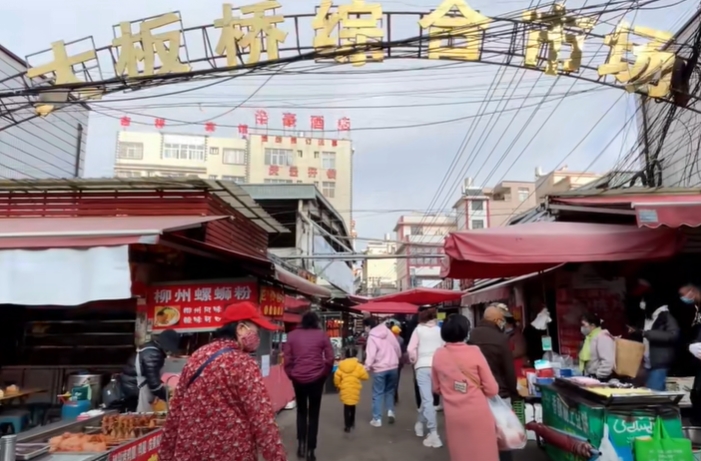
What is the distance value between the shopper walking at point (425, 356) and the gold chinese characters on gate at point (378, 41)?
15.2ft

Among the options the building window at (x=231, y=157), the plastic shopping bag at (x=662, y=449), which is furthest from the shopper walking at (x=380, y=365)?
the building window at (x=231, y=157)

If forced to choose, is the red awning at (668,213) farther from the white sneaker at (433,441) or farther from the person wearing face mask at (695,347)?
the white sneaker at (433,441)

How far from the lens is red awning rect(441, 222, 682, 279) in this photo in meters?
5.34

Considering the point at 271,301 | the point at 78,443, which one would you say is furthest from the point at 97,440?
the point at 271,301

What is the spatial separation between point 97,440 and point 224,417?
1659 mm

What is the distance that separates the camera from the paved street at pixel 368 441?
21.9ft

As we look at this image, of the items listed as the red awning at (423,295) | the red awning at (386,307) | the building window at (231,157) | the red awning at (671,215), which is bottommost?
the red awning at (386,307)

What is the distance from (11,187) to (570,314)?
29.5 feet

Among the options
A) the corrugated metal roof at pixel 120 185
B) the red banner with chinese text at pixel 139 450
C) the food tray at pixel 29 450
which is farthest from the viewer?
the corrugated metal roof at pixel 120 185

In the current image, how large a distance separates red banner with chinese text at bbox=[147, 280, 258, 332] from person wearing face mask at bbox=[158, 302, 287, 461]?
4.70m

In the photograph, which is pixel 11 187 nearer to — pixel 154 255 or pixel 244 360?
pixel 154 255

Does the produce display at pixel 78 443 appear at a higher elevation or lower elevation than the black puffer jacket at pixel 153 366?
lower

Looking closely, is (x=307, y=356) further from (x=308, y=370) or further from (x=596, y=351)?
(x=596, y=351)

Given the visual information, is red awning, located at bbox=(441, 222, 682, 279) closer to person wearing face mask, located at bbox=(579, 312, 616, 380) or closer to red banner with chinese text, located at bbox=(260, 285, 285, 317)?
person wearing face mask, located at bbox=(579, 312, 616, 380)
